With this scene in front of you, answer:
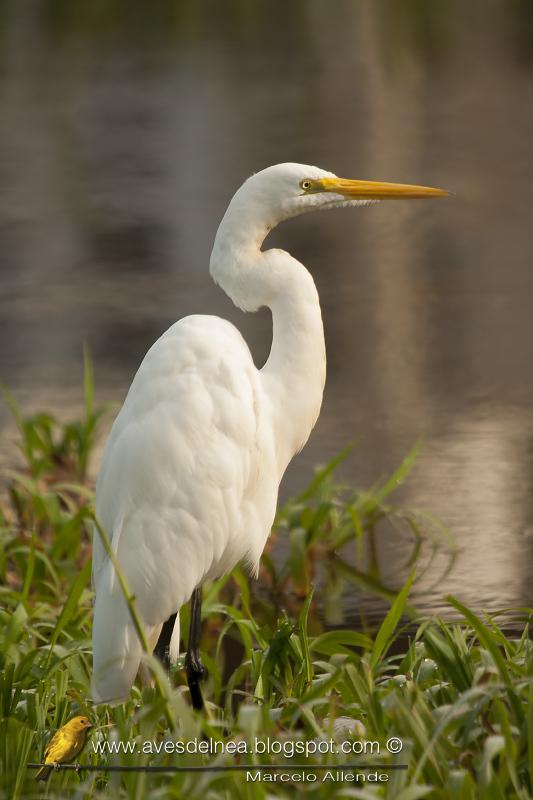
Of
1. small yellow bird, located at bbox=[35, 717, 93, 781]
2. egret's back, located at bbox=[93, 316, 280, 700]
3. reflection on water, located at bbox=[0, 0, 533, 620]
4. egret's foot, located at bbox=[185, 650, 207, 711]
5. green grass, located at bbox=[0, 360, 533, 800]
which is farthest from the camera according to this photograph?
reflection on water, located at bbox=[0, 0, 533, 620]

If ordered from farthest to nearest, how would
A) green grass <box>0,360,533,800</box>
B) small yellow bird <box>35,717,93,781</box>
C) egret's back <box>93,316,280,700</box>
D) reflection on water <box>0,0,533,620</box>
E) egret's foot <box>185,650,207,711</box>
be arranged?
reflection on water <box>0,0,533,620</box>, egret's foot <box>185,650,207,711</box>, egret's back <box>93,316,280,700</box>, small yellow bird <box>35,717,93,781</box>, green grass <box>0,360,533,800</box>

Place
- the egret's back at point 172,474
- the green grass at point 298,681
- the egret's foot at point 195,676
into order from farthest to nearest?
1. the egret's foot at point 195,676
2. the egret's back at point 172,474
3. the green grass at point 298,681

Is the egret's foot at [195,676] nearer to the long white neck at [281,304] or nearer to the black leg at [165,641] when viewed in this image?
the black leg at [165,641]

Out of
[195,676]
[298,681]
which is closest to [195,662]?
[195,676]

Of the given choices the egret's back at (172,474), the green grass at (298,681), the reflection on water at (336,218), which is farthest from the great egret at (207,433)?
the reflection on water at (336,218)

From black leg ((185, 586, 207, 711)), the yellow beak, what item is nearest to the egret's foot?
black leg ((185, 586, 207, 711))

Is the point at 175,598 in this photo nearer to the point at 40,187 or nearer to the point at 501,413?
the point at 501,413

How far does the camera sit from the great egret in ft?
10.2

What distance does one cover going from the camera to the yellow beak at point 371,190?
324 centimetres

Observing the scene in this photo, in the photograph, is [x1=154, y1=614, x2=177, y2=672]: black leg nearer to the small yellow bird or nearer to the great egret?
the great egret

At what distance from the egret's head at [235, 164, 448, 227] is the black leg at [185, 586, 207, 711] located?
2.95ft

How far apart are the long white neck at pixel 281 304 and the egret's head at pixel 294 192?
4cm

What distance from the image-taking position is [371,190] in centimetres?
332

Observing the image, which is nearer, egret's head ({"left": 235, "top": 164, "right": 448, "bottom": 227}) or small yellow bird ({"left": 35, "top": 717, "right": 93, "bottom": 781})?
small yellow bird ({"left": 35, "top": 717, "right": 93, "bottom": 781})
